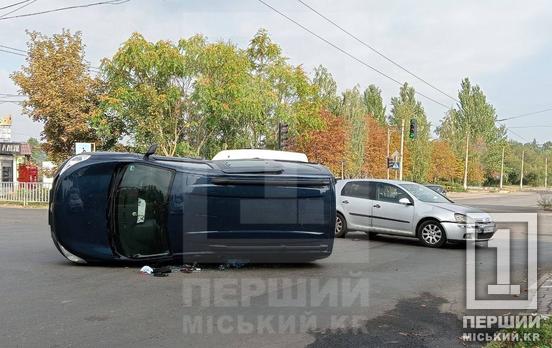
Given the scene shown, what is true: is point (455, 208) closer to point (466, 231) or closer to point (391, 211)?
point (466, 231)

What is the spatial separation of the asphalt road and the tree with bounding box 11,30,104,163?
1852 cm

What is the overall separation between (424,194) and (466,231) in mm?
1531

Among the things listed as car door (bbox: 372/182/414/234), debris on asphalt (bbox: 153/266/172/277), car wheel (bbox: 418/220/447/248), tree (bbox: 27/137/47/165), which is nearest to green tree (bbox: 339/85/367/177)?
tree (bbox: 27/137/47/165)

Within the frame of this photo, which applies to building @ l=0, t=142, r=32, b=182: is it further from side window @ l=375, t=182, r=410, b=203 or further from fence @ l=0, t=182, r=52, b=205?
side window @ l=375, t=182, r=410, b=203

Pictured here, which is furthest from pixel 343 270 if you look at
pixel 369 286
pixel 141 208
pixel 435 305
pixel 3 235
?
pixel 3 235

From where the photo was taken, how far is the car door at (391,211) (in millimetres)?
12430

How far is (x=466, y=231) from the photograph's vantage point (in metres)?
11.8

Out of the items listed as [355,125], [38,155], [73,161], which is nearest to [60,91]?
[73,161]

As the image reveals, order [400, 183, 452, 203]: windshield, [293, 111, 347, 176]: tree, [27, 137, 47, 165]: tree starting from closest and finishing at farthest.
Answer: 1. [400, 183, 452, 203]: windshield
2. [293, 111, 347, 176]: tree
3. [27, 137, 47, 165]: tree

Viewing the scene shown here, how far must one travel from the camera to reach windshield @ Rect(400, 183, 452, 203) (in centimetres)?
1264

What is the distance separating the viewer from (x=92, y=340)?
4918 mm

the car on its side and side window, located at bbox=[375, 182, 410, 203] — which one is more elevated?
side window, located at bbox=[375, 182, 410, 203]

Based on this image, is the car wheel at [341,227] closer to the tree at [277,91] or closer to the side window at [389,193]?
the side window at [389,193]

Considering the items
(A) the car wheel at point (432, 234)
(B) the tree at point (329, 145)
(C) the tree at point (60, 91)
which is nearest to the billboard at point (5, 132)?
(C) the tree at point (60, 91)
